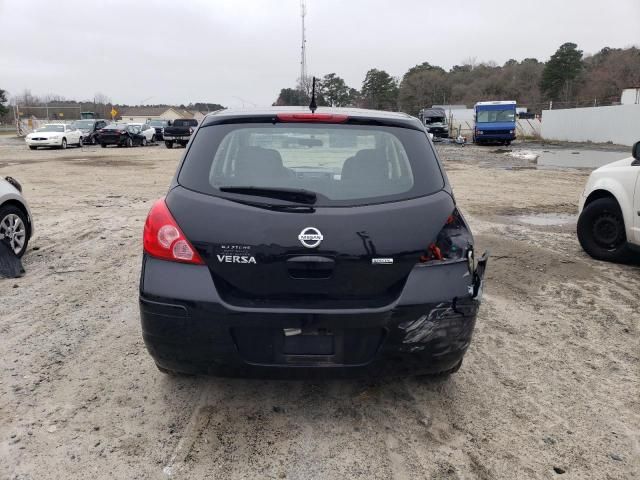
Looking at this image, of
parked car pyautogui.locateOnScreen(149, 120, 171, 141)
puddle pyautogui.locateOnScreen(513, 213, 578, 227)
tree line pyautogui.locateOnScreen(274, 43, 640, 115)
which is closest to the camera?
puddle pyautogui.locateOnScreen(513, 213, 578, 227)

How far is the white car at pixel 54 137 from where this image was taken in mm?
30938

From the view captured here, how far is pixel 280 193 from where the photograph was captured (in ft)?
9.68

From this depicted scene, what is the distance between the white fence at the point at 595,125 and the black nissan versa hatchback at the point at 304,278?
112 feet

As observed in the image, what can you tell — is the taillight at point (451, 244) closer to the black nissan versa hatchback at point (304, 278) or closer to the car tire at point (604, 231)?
the black nissan versa hatchback at point (304, 278)

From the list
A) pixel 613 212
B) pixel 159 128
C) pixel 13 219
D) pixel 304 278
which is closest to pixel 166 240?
pixel 304 278

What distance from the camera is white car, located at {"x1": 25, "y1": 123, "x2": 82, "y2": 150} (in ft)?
102

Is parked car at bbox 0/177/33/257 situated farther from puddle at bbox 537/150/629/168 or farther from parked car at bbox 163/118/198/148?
parked car at bbox 163/118/198/148

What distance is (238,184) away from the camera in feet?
9.88

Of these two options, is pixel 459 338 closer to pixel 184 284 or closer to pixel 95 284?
pixel 184 284

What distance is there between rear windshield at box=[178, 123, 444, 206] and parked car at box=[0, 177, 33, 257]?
13.5 feet

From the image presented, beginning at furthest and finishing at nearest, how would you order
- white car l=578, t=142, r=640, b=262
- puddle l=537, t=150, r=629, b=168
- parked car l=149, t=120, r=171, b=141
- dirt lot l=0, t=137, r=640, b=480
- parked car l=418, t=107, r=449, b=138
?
1. parked car l=418, t=107, r=449, b=138
2. parked car l=149, t=120, r=171, b=141
3. puddle l=537, t=150, r=629, b=168
4. white car l=578, t=142, r=640, b=262
5. dirt lot l=0, t=137, r=640, b=480

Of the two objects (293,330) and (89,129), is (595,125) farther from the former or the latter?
(293,330)

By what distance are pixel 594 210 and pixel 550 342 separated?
10.0 ft

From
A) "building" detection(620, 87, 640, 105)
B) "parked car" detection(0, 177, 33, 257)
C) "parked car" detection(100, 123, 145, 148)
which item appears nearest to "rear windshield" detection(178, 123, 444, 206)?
"parked car" detection(0, 177, 33, 257)
